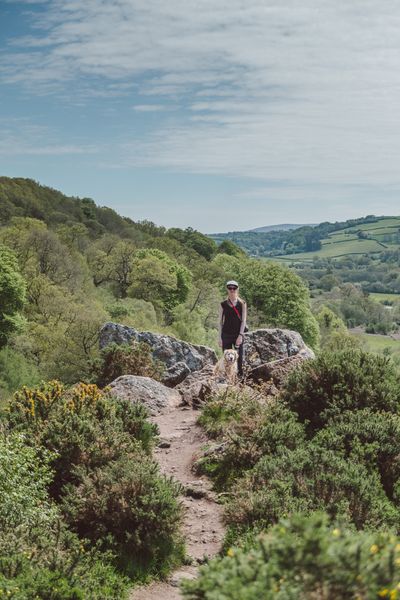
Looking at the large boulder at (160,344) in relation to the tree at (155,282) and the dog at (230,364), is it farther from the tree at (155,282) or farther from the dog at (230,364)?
the tree at (155,282)

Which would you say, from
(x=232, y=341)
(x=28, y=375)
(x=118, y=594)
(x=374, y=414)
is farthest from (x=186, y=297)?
(x=118, y=594)

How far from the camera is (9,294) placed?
40375 mm

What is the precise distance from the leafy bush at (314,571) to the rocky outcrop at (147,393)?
11.7 meters

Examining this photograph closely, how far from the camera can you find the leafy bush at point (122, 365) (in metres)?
18.3

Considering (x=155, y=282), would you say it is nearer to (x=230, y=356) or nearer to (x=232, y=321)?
(x=232, y=321)

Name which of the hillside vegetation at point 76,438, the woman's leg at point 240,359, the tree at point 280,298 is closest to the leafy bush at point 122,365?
the hillside vegetation at point 76,438

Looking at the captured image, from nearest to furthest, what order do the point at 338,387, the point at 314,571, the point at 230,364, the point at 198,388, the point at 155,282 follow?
the point at 314,571, the point at 338,387, the point at 230,364, the point at 198,388, the point at 155,282

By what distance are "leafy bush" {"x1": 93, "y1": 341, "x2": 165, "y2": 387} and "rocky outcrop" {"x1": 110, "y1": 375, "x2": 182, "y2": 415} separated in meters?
1.63

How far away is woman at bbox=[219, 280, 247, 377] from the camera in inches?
566

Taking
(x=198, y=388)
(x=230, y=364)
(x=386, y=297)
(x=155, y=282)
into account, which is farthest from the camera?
(x=386, y=297)

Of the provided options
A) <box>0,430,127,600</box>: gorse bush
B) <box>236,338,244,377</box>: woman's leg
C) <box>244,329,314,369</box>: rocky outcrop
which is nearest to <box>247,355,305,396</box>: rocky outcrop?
<box>236,338,244,377</box>: woman's leg

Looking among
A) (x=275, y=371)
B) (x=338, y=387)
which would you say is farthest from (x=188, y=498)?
(x=275, y=371)

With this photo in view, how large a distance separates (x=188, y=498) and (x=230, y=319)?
5375 millimetres

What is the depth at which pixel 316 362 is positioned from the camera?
12773 millimetres
